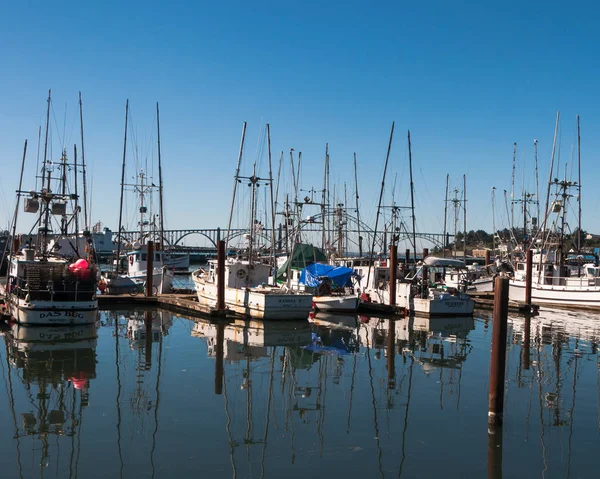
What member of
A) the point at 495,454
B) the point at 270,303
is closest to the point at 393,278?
the point at 270,303

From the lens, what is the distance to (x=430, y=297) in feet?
122

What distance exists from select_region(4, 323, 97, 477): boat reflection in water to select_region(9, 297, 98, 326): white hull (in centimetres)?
33

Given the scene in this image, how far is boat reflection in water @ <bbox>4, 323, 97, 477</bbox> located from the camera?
12.8 m

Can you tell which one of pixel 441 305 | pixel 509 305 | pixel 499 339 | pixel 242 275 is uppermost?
pixel 242 275

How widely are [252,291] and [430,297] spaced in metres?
11.0

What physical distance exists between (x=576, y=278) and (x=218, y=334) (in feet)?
96.8

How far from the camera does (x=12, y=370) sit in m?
20.2

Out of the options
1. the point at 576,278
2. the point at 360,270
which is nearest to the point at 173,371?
the point at 360,270

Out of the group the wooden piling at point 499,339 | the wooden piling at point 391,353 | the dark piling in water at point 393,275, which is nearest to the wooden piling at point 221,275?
the wooden piling at point 391,353

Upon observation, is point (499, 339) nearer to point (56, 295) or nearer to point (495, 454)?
point (495, 454)

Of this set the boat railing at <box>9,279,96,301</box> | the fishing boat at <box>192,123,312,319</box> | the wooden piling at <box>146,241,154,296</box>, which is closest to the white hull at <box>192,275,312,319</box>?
the fishing boat at <box>192,123,312,319</box>

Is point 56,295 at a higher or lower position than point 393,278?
lower

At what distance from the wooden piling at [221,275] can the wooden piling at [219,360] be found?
2.05 metres

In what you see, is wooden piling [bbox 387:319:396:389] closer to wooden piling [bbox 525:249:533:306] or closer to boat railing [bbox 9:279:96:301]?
wooden piling [bbox 525:249:533:306]
